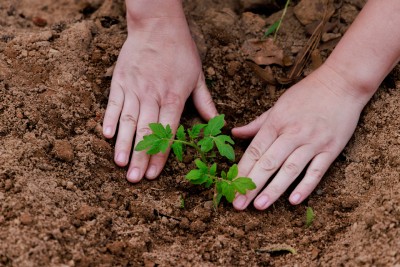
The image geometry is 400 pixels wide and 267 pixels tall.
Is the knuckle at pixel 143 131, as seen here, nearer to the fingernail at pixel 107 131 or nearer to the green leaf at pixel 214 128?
the fingernail at pixel 107 131

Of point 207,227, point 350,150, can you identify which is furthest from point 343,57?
point 207,227

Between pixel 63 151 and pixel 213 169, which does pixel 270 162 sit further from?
pixel 63 151

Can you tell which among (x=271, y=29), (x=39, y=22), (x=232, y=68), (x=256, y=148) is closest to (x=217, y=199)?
(x=256, y=148)

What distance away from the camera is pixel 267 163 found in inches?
96.7

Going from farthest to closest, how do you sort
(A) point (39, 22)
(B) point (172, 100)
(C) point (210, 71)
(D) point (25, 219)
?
1. (A) point (39, 22)
2. (C) point (210, 71)
3. (B) point (172, 100)
4. (D) point (25, 219)

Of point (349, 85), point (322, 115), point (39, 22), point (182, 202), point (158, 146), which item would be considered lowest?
point (39, 22)

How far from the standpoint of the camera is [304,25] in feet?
10.3

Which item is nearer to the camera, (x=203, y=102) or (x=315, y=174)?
(x=315, y=174)

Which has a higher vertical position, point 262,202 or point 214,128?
point 214,128

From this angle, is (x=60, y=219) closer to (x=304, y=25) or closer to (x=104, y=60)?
(x=104, y=60)

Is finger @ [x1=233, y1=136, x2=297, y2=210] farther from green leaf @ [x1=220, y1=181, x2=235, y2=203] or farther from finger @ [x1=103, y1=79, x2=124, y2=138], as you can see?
finger @ [x1=103, y1=79, x2=124, y2=138]

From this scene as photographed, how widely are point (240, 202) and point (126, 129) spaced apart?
630mm

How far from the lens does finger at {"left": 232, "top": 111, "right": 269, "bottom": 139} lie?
8.68 feet

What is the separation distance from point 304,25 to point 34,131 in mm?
1617
